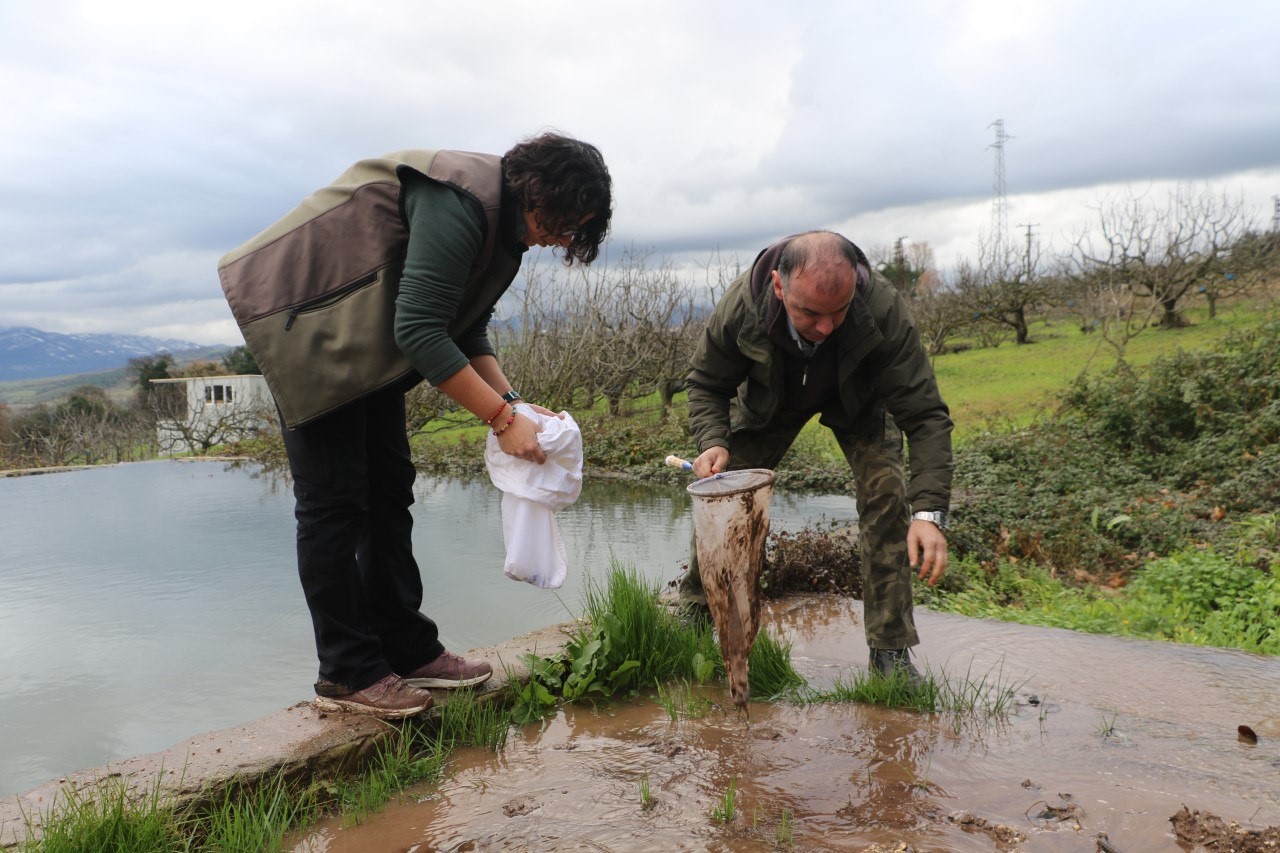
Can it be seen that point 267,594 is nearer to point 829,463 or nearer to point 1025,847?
point 1025,847

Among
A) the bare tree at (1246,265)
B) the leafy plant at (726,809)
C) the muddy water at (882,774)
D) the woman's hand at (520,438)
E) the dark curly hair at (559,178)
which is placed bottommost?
the muddy water at (882,774)

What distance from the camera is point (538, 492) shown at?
2723mm

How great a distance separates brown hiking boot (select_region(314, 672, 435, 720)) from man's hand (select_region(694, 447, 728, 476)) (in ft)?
4.05

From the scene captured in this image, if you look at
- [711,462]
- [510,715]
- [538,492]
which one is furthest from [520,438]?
[510,715]

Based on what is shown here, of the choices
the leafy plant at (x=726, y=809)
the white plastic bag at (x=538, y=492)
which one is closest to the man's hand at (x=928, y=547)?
the leafy plant at (x=726, y=809)

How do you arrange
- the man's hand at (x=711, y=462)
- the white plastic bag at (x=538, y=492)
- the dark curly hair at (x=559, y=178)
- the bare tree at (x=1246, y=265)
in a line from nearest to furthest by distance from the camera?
the dark curly hair at (x=559, y=178) < the white plastic bag at (x=538, y=492) < the man's hand at (x=711, y=462) < the bare tree at (x=1246, y=265)

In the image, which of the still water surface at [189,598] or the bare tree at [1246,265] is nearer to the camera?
the still water surface at [189,598]

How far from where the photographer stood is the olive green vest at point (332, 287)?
2.39 m

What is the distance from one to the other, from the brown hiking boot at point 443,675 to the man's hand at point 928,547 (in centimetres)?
159

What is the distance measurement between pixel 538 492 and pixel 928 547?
1.33 m

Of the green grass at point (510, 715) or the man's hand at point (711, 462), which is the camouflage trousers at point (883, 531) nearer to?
the green grass at point (510, 715)

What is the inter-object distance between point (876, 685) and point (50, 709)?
3197 mm

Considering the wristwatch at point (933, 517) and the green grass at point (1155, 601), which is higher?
the wristwatch at point (933, 517)

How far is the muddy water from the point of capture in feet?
7.15
